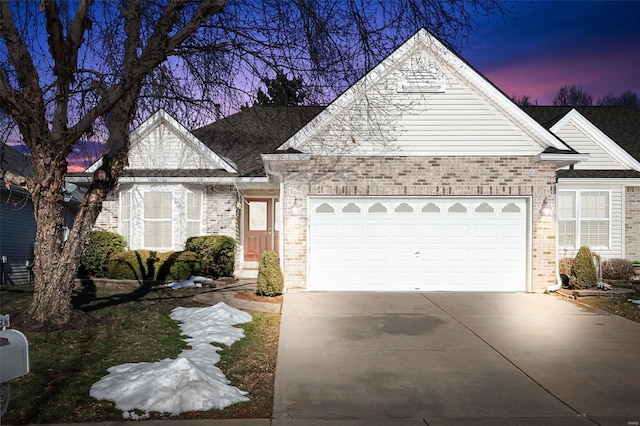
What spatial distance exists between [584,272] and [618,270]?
13.6 feet

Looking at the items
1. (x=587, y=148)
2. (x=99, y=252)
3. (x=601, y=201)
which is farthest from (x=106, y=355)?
(x=587, y=148)

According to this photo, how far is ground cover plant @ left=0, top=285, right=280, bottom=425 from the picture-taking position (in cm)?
560

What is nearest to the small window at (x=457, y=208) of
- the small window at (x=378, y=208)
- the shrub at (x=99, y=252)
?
the small window at (x=378, y=208)

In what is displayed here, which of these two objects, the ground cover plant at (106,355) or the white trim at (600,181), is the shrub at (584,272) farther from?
the ground cover plant at (106,355)

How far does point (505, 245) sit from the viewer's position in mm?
13977

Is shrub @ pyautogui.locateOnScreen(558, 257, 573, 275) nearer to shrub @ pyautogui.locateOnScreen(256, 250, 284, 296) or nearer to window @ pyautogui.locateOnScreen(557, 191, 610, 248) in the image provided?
window @ pyautogui.locateOnScreen(557, 191, 610, 248)

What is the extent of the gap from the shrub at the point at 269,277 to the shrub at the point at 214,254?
4.03 m

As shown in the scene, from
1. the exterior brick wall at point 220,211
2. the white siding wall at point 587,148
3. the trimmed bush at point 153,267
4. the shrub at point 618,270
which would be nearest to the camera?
the trimmed bush at point 153,267

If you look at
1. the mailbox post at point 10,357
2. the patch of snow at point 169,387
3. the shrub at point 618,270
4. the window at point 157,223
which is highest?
the window at point 157,223

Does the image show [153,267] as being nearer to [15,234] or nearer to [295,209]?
[15,234]

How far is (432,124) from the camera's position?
13.8 metres

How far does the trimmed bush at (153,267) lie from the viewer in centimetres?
1592

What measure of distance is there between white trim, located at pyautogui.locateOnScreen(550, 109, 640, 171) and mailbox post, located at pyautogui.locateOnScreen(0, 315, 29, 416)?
17534mm

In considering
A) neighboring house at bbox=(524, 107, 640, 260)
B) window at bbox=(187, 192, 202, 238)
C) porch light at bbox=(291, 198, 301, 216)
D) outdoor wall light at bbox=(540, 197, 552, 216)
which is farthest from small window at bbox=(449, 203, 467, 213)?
window at bbox=(187, 192, 202, 238)
